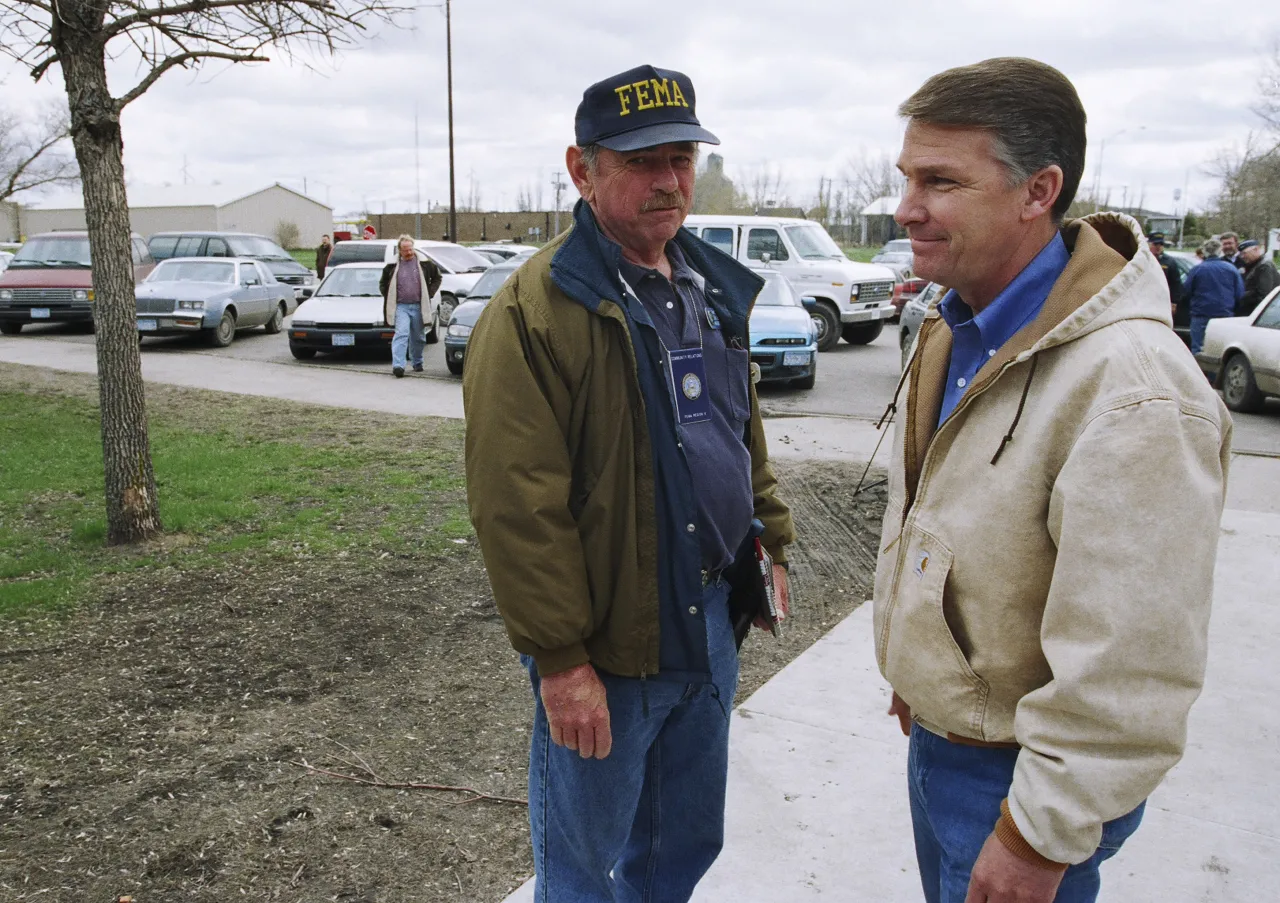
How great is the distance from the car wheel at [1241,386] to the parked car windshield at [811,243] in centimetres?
696

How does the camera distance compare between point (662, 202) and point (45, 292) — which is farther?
point (45, 292)

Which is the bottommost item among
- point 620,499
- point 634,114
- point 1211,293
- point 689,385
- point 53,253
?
point 620,499

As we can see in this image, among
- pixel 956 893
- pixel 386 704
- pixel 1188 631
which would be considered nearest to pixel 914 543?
pixel 1188 631

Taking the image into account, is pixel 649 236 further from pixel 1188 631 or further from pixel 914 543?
pixel 1188 631

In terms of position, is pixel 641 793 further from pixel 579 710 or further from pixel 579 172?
pixel 579 172

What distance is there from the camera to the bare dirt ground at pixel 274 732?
9.45ft

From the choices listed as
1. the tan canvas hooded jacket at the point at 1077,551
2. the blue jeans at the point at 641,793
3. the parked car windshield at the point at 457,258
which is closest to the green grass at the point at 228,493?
the blue jeans at the point at 641,793

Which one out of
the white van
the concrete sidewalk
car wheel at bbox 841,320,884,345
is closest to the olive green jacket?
the concrete sidewalk

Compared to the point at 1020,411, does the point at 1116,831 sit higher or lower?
lower

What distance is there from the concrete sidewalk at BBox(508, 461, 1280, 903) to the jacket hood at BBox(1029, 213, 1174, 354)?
1.88 metres

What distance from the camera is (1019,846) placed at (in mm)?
1497

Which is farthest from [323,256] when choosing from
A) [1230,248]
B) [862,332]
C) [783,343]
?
[1230,248]

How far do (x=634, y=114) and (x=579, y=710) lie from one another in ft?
3.89

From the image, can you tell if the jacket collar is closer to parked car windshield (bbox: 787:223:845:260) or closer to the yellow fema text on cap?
the yellow fema text on cap
